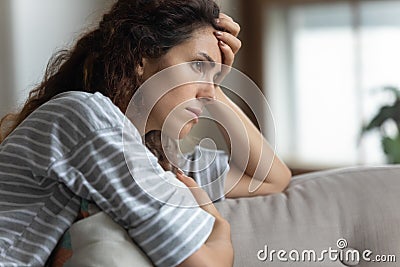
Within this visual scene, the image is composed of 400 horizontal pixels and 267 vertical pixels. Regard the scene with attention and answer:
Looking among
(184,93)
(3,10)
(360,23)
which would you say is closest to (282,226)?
(184,93)

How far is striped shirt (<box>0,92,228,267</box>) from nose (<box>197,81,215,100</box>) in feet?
0.68

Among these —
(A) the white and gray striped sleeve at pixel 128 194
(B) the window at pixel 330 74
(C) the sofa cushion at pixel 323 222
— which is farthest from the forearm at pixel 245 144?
(B) the window at pixel 330 74

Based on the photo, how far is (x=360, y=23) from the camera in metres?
4.42

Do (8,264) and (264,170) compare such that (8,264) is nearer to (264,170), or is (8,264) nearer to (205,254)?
(205,254)

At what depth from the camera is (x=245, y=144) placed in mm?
1597

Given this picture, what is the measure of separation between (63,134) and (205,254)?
28 centimetres

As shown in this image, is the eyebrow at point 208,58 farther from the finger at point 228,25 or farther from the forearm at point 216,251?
the forearm at point 216,251

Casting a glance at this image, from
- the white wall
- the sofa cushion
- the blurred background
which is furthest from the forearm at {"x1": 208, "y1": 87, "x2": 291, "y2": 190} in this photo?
the blurred background

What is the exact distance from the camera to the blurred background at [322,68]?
4387mm

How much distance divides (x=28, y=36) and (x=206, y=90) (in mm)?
1819

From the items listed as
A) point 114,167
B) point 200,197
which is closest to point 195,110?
point 200,197

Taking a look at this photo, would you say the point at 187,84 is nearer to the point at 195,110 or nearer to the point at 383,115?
the point at 195,110

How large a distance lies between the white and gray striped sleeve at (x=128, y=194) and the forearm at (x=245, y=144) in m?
0.45

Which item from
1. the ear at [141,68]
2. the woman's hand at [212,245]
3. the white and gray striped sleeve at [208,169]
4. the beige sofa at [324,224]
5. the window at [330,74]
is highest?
the ear at [141,68]
